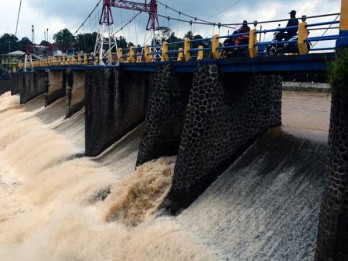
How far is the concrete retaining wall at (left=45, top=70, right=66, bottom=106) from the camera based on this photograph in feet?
117

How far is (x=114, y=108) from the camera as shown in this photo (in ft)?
69.1

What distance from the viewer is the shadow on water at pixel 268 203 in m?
9.41

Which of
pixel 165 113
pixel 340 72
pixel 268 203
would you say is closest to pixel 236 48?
pixel 165 113

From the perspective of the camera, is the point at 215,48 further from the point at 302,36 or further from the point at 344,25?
the point at 344,25

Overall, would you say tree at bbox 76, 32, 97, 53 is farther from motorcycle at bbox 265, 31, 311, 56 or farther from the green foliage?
the green foliage

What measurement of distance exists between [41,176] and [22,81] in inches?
1300

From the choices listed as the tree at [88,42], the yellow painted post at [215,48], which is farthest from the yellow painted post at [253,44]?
the tree at [88,42]

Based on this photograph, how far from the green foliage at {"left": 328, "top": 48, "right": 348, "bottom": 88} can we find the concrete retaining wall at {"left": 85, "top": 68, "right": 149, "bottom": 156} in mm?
14056

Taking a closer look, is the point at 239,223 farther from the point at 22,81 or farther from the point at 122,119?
→ the point at 22,81

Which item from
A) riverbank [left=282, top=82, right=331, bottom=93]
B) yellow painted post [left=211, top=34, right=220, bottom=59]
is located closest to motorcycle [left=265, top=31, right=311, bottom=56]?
yellow painted post [left=211, top=34, right=220, bottom=59]

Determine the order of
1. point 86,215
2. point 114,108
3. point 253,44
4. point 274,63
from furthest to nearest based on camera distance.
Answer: point 114,108
point 86,215
point 253,44
point 274,63

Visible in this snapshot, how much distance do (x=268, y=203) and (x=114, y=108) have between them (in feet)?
39.1

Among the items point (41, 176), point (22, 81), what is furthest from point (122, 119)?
point (22, 81)

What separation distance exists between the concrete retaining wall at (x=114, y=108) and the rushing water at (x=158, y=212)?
126 centimetres
